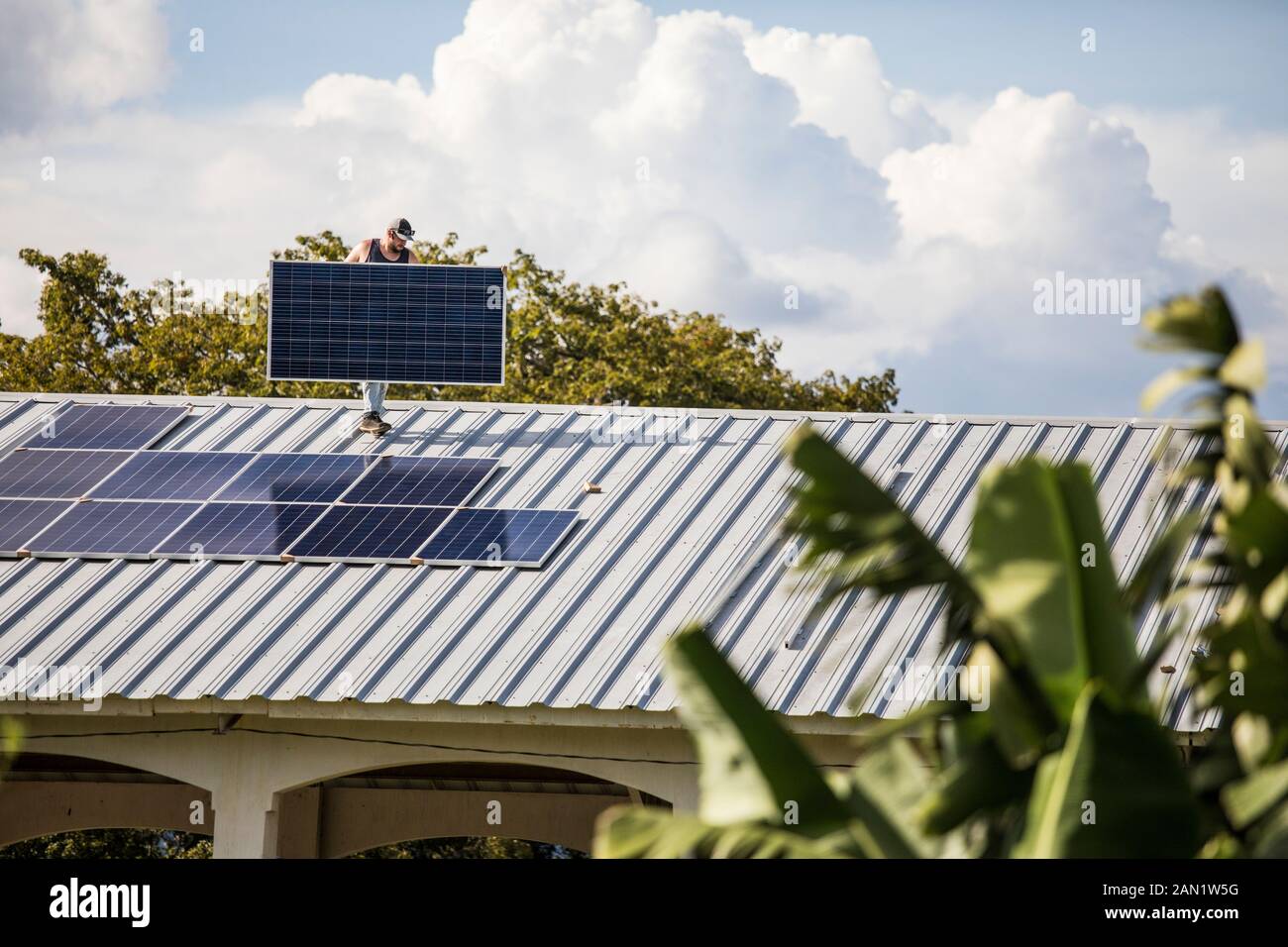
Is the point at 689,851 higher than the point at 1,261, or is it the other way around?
the point at 1,261

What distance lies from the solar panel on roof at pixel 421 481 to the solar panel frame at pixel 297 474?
0.10 m

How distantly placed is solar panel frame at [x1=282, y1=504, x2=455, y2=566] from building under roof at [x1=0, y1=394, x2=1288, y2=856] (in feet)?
0.42

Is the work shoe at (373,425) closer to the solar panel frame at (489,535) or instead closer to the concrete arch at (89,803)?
the solar panel frame at (489,535)

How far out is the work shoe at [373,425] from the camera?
17125mm

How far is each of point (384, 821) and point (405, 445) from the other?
4929mm

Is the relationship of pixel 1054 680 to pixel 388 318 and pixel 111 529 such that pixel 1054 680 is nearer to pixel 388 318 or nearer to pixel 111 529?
pixel 111 529

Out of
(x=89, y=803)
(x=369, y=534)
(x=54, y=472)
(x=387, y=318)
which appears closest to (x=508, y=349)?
(x=387, y=318)

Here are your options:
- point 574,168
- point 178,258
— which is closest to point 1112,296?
point 574,168

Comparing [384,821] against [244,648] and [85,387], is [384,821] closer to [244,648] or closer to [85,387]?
[244,648]

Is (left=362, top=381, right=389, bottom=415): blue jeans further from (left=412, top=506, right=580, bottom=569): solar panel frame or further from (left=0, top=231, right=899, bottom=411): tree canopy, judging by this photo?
(left=0, top=231, right=899, bottom=411): tree canopy

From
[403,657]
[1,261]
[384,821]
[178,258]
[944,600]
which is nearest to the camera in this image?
[944,600]

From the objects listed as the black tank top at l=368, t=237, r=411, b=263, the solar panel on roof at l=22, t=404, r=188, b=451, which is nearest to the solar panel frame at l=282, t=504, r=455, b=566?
the solar panel on roof at l=22, t=404, r=188, b=451

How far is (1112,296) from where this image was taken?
1447cm

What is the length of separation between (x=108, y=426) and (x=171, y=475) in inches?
80.1
